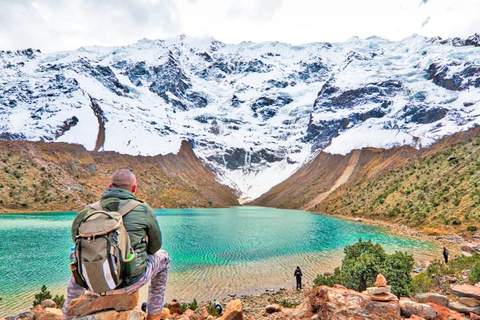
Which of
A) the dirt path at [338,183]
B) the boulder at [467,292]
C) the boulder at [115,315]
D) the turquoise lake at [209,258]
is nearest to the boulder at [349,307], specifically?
the boulder at [467,292]

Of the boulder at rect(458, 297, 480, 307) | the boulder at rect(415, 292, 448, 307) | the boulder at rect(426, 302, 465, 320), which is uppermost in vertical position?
the boulder at rect(458, 297, 480, 307)

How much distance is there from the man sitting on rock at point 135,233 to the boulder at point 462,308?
8631 millimetres

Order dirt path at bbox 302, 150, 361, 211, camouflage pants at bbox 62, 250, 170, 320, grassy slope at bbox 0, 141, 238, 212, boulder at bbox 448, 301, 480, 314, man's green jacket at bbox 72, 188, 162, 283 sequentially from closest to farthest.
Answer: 1. man's green jacket at bbox 72, 188, 162, 283
2. camouflage pants at bbox 62, 250, 170, 320
3. boulder at bbox 448, 301, 480, 314
4. grassy slope at bbox 0, 141, 238, 212
5. dirt path at bbox 302, 150, 361, 211

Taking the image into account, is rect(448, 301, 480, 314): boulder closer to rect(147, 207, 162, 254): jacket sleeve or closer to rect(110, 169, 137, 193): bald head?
rect(147, 207, 162, 254): jacket sleeve

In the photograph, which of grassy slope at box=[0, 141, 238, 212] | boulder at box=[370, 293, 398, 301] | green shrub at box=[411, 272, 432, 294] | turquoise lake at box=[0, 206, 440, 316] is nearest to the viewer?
boulder at box=[370, 293, 398, 301]

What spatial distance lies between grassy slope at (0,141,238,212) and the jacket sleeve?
75674 mm

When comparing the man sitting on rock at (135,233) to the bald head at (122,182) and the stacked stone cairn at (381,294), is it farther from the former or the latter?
the stacked stone cairn at (381,294)

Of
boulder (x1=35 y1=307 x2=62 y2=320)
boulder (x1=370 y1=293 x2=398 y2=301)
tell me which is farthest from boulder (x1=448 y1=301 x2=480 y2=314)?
boulder (x1=35 y1=307 x2=62 y2=320)

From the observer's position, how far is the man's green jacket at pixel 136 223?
4.04 m

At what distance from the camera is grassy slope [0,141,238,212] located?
235ft

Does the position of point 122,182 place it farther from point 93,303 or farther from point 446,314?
point 446,314

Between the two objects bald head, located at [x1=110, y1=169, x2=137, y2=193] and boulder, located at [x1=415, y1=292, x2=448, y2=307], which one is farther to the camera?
boulder, located at [x1=415, y1=292, x2=448, y2=307]

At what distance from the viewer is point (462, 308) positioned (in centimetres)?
845

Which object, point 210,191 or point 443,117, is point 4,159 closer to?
point 210,191
